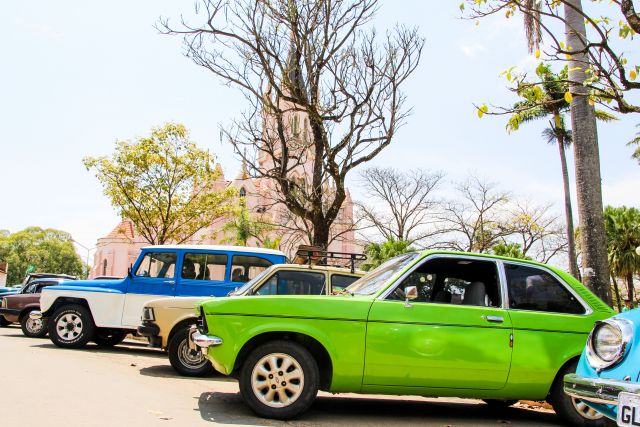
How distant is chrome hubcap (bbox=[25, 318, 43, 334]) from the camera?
14.2 meters

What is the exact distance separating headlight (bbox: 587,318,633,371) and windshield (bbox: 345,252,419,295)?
2262 millimetres

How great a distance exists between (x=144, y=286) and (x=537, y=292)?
7.30 meters

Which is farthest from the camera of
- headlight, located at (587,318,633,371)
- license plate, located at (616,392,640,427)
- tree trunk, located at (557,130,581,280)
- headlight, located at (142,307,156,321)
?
tree trunk, located at (557,130,581,280)

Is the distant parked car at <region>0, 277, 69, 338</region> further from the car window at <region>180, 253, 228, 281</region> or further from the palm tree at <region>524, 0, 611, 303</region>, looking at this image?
the palm tree at <region>524, 0, 611, 303</region>

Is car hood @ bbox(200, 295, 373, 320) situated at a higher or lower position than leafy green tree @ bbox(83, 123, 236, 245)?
lower

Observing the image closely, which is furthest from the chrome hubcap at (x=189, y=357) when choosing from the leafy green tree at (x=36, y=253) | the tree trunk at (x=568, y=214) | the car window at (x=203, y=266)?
the leafy green tree at (x=36, y=253)

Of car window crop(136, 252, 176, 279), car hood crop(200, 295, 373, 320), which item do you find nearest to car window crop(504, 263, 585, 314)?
car hood crop(200, 295, 373, 320)

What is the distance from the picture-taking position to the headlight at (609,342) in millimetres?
3527

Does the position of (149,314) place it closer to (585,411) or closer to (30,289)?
(585,411)

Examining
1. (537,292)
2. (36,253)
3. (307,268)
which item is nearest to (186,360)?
(307,268)

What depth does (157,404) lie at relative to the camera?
5781 millimetres

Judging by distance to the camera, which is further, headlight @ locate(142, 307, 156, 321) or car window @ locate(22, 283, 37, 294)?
car window @ locate(22, 283, 37, 294)

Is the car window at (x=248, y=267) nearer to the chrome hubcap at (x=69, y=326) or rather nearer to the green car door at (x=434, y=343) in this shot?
the chrome hubcap at (x=69, y=326)

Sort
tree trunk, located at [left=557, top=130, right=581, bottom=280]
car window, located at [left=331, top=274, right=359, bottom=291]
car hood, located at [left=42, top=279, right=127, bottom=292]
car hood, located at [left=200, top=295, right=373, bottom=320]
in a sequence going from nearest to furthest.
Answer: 1. car hood, located at [left=200, top=295, right=373, bottom=320]
2. car window, located at [left=331, top=274, right=359, bottom=291]
3. car hood, located at [left=42, top=279, right=127, bottom=292]
4. tree trunk, located at [left=557, top=130, right=581, bottom=280]
